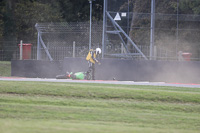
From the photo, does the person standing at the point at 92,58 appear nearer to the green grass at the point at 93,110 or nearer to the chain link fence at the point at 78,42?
the chain link fence at the point at 78,42

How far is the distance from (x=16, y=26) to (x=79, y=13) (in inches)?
261

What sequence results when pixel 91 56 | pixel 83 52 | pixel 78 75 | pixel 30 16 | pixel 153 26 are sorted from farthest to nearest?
pixel 30 16
pixel 83 52
pixel 153 26
pixel 78 75
pixel 91 56

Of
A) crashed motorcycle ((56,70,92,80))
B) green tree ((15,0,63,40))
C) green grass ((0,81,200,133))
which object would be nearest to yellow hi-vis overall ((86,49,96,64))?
crashed motorcycle ((56,70,92,80))

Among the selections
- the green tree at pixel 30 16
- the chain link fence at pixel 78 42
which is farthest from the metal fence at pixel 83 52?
the green tree at pixel 30 16

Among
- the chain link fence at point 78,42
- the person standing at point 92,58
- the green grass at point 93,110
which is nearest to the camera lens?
the green grass at point 93,110

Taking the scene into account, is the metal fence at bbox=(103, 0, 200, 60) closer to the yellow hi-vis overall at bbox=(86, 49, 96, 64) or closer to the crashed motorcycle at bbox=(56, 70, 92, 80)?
the yellow hi-vis overall at bbox=(86, 49, 96, 64)

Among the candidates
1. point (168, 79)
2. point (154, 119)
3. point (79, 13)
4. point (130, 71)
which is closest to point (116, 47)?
point (130, 71)

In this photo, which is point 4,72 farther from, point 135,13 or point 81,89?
point 81,89

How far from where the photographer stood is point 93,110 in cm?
970

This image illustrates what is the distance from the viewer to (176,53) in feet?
63.0

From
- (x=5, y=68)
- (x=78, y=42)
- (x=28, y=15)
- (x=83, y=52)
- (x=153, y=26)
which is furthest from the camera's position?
(x=28, y=15)

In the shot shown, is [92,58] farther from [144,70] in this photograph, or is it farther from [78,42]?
[144,70]

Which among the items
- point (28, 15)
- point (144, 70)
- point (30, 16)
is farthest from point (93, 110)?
point (30, 16)

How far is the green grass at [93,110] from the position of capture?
757cm
